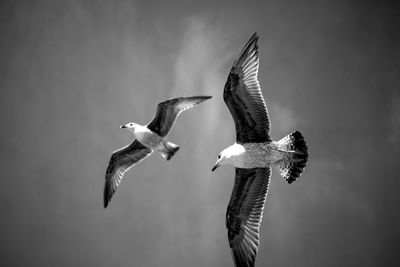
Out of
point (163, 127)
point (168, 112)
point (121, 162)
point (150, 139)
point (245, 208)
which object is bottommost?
point (245, 208)

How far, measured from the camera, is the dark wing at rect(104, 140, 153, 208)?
33.3 feet

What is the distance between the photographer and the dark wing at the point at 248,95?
597 cm

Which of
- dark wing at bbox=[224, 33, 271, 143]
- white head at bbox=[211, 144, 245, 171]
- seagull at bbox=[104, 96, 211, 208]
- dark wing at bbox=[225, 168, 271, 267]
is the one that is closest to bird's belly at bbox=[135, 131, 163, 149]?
seagull at bbox=[104, 96, 211, 208]

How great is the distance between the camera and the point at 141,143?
9719 millimetres

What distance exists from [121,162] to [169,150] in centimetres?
184

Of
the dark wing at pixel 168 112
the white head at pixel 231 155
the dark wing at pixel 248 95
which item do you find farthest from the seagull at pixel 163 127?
the white head at pixel 231 155

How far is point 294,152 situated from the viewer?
616 centimetres

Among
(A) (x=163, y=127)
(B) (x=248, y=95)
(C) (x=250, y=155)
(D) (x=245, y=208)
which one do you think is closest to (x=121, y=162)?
(A) (x=163, y=127)

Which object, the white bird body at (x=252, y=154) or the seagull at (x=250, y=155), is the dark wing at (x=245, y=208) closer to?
the seagull at (x=250, y=155)

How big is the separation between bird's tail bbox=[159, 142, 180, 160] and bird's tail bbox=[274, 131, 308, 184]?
3222 mm

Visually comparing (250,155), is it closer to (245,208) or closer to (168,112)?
(245,208)

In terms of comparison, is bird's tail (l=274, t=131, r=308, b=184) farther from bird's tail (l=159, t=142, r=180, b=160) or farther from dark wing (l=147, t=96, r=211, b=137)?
bird's tail (l=159, t=142, r=180, b=160)

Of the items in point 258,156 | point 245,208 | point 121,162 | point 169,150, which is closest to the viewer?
point 258,156
